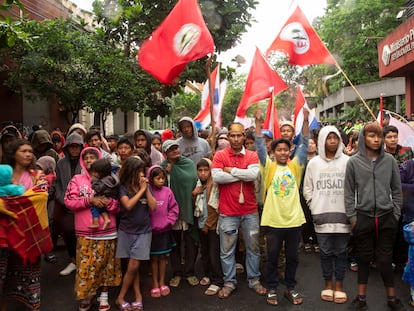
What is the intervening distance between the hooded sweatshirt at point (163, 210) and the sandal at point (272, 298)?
4.04 ft

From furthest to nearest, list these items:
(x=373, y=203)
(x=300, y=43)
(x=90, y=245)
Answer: (x=300, y=43) < (x=90, y=245) < (x=373, y=203)

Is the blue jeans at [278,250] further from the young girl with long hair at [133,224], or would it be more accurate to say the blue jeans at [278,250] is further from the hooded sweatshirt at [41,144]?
the hooded sweatshirt at [41,144]

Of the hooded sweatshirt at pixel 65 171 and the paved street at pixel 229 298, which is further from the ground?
the hooded sweatshirt at pixel 65 171

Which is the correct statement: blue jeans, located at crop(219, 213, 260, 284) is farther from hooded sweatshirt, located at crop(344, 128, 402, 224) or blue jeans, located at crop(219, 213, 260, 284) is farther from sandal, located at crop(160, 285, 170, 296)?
hooded sweatshirt, located at crop(344, 128, 402, 224)

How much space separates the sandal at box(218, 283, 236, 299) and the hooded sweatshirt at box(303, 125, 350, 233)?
1098 millimetres

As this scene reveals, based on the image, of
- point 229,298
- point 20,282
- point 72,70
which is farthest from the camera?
point 72,70

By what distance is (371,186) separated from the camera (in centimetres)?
382

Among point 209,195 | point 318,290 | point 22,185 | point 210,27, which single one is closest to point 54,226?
point 22,185

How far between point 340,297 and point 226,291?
1159 millimetres

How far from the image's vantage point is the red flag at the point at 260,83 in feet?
18.7

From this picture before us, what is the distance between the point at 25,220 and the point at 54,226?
1567mm

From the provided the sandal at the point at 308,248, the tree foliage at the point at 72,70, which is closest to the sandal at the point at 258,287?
the sandal at the point at 308,248

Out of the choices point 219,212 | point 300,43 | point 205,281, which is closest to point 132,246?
point 219,212

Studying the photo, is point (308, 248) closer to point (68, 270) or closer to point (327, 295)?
point (327, 295)
